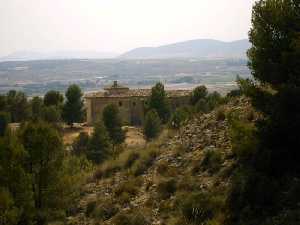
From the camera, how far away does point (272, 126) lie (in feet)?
43.5

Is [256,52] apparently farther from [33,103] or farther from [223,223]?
[33,103]

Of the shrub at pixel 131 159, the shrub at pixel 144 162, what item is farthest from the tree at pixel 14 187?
the shrub at pixel 131 159

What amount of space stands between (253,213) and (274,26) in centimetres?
559

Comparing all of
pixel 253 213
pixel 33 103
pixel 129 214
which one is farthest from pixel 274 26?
pixel 33 103

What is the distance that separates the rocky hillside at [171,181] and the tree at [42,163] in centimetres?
119

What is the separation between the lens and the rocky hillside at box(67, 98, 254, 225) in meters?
14.3

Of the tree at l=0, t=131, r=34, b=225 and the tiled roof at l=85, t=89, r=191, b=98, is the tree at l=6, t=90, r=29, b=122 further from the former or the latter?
the tree at l=0, t=131, r=34, b=225

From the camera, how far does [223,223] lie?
12.4 metres

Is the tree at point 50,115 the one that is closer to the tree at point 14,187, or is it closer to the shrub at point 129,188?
the tree at point 14,187

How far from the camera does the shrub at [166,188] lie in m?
16.2

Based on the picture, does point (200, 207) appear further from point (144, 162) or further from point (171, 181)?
point (144, 162)

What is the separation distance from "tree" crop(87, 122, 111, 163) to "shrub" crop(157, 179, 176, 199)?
20.6 m

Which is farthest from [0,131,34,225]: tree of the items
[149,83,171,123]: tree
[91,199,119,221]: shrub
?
[149,83,171,123]: tree

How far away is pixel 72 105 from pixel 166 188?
142 feet
